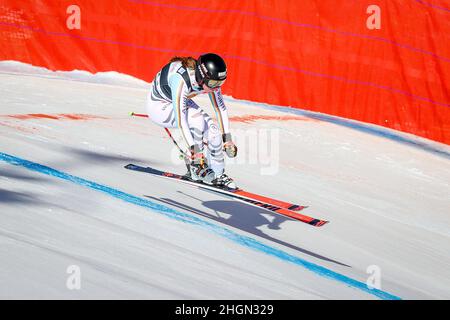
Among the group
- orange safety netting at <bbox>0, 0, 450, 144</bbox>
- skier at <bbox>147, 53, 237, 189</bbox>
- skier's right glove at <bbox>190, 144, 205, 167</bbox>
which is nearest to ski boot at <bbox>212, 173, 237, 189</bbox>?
skier at <bbox>147, 53, 237, 189</bbox>

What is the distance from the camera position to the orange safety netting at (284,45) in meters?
11.7

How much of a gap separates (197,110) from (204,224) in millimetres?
1145

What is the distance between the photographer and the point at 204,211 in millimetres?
6672

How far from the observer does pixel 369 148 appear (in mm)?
10648

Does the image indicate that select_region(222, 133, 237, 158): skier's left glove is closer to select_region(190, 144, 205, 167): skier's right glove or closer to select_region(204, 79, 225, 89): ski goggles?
select_region(190, 144, 205, 167): skier's right glove

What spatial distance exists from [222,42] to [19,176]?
6.98 m

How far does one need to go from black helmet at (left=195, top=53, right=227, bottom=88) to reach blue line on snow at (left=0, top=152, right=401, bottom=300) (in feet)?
4.29

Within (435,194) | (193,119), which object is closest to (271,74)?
(435,194)

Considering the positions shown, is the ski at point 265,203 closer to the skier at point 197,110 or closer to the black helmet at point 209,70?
the skier at point 197,110

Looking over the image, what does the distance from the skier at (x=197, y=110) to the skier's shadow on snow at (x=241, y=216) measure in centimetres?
38

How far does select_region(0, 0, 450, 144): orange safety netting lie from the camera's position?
1170 cm

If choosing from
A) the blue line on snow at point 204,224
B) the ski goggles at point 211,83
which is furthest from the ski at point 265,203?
the ski goggles at point 211,83
